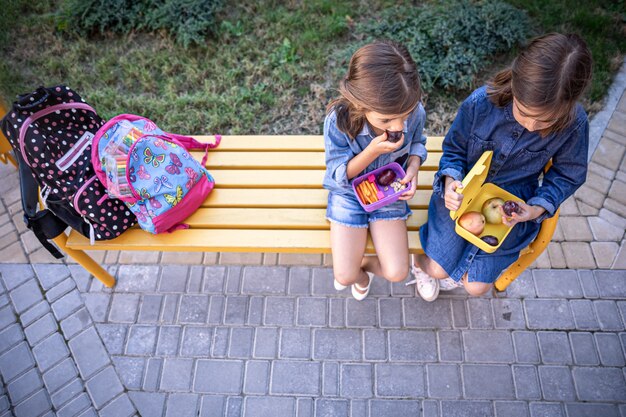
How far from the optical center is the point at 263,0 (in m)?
4.54

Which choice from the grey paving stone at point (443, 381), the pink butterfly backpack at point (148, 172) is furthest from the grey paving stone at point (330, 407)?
the pink butterfly backpack at point (148, 172)

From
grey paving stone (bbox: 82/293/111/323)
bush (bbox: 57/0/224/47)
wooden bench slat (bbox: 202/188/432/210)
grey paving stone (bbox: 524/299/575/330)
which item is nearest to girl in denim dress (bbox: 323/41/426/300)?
wooden bench slat (bbox: 202/188/432/210)

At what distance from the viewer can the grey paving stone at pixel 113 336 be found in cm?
288

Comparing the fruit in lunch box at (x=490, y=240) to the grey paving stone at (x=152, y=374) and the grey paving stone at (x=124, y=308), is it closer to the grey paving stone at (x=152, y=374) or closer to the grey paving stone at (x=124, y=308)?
the grey paving stone at (x=152, y=374)

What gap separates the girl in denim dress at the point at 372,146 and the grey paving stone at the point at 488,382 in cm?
76

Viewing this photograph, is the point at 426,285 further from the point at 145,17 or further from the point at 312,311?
the point at 145,17

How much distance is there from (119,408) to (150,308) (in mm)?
629

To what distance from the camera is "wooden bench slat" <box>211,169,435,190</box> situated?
2684mm

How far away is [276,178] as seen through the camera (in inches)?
→ 107

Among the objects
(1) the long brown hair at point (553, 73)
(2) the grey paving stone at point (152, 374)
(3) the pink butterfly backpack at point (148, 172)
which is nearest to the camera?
(1) the long brown hair at point (553, 73)

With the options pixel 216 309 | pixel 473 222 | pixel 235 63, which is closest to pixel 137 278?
pixel 216 309

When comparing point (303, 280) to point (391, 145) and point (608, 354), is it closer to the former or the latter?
point (391, 145)

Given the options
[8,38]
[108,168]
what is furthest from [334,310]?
[8,38]

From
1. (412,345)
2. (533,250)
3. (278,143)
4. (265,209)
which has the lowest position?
→ (412,345)
